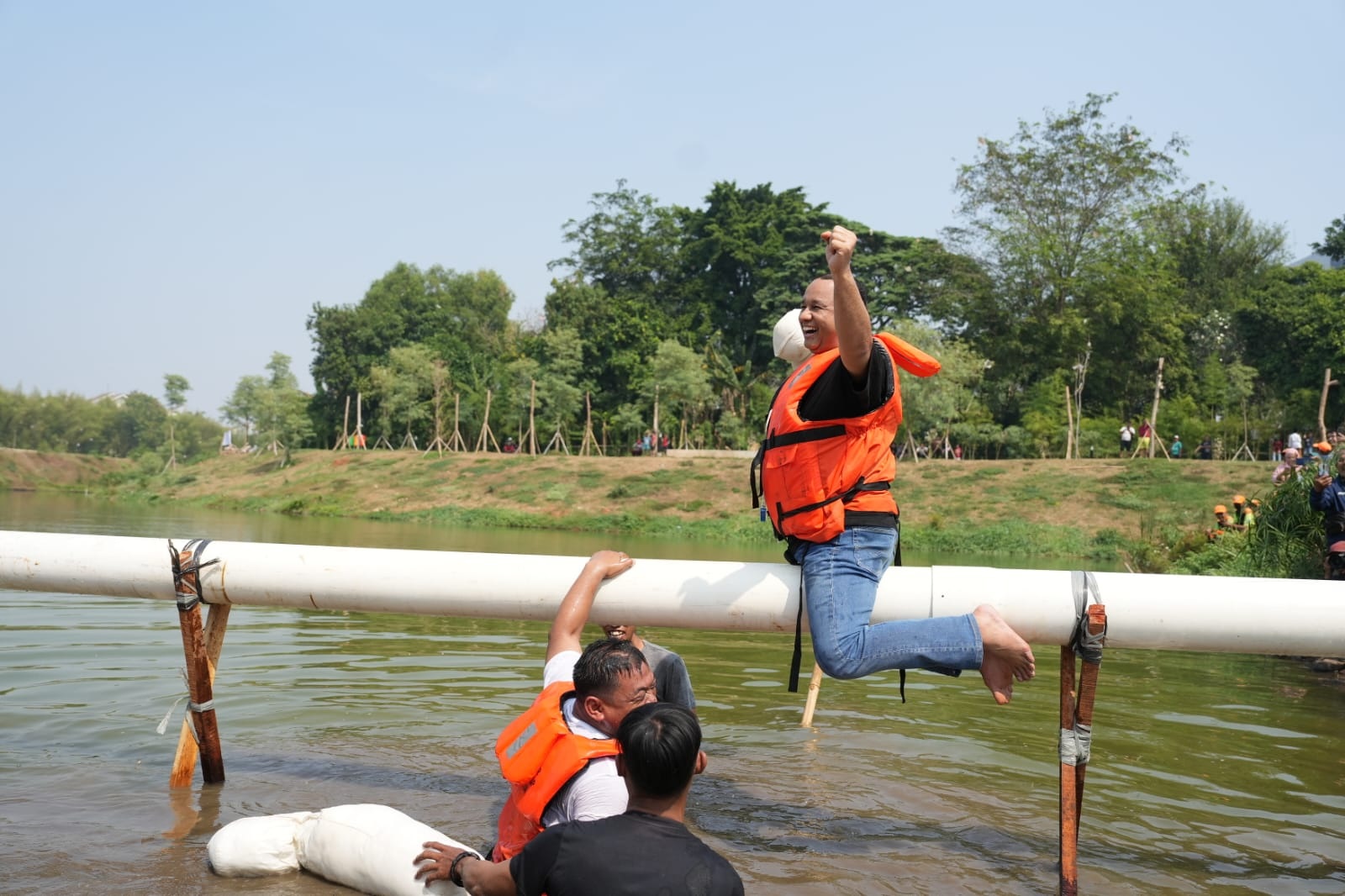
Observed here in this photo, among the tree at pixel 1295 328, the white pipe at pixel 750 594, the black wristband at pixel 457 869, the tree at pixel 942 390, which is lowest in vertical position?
the black wristband at pixel 457 869

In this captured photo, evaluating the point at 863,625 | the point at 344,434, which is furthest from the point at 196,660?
the point at 344,434

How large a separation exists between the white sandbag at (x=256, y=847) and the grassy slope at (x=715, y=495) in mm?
29873

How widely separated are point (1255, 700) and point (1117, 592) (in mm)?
6015

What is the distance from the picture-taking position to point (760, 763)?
6.84 m

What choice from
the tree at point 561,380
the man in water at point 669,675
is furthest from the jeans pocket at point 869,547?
the tree at point 561,380

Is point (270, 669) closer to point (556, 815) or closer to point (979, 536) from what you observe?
point (556, 815)

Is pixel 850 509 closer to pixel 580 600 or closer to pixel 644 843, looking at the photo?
pixel 580 600

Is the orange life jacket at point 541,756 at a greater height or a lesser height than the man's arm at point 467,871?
greater

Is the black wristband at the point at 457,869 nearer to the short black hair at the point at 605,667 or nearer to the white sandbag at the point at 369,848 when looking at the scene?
the white sandbag at the point at 369,848

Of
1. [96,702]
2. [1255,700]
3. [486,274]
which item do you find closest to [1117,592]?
[1255,700]

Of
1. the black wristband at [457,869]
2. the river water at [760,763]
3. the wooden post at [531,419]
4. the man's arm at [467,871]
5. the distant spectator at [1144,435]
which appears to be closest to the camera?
the man's arm at [467,871]

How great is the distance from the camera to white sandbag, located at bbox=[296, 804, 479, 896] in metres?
4.34

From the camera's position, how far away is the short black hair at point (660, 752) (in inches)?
120

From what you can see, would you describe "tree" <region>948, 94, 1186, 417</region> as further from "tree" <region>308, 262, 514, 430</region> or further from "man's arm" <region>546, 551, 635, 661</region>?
"man's arm" <region>546, 551, 635, 661</region>
